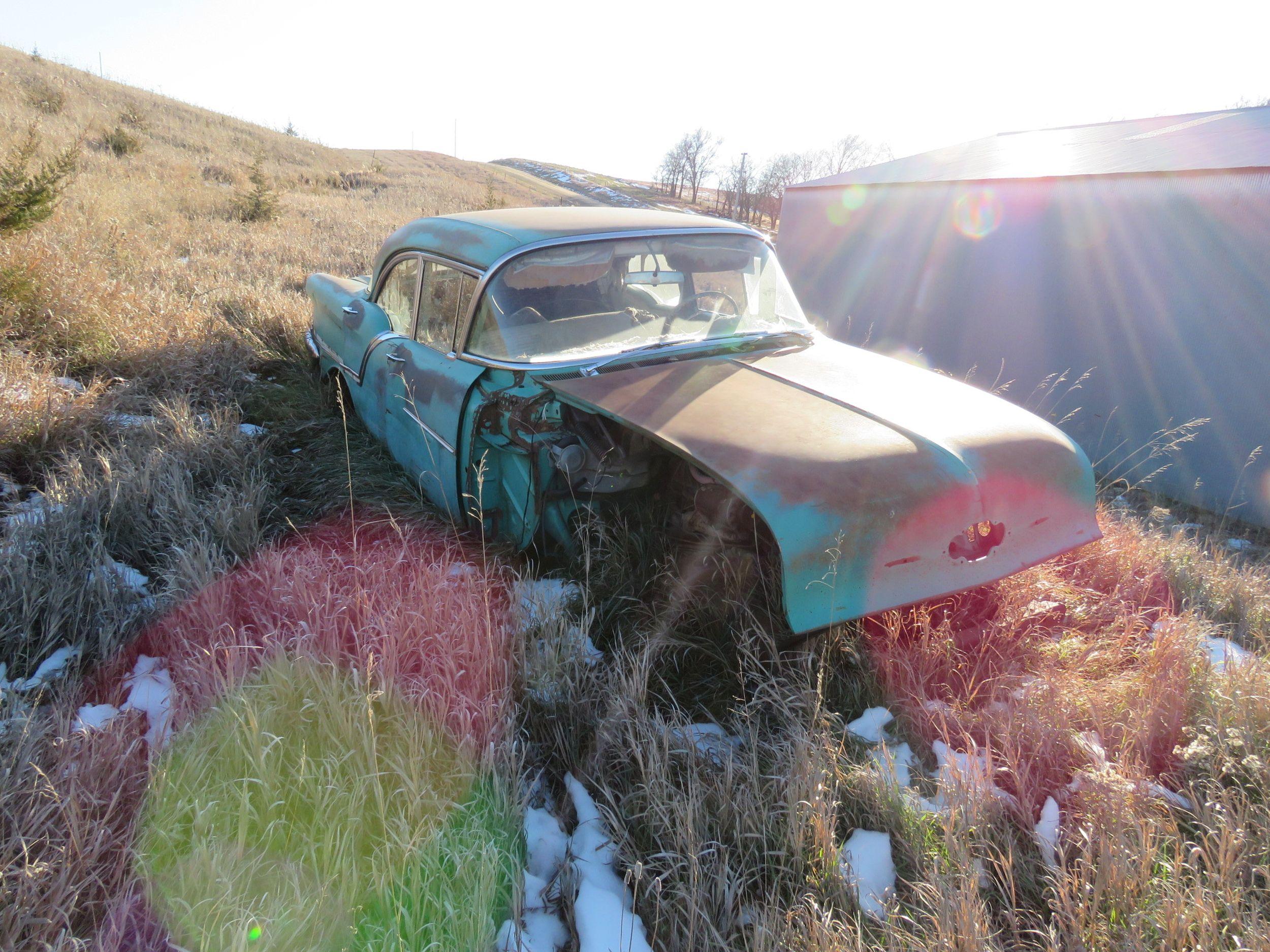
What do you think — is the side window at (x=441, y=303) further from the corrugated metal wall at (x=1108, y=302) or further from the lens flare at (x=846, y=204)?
the lens flare at (x=846, y=204)

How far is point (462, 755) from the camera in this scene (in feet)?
6.82

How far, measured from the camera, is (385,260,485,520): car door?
10.2 ft

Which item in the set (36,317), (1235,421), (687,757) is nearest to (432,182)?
(36,317)

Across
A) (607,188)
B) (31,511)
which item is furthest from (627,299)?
(607,188)

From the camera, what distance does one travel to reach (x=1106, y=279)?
5973 millimetres

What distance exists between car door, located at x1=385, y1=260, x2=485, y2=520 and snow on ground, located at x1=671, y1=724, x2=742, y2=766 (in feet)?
4.62

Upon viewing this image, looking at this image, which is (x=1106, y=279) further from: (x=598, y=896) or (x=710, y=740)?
(x=598, y=896)

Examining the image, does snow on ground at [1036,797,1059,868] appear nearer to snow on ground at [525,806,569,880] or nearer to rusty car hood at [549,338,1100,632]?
rusty car hood at [549,338,1100,632]

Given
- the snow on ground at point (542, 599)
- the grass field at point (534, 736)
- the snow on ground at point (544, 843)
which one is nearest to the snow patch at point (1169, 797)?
the grass field at point (534, 736)

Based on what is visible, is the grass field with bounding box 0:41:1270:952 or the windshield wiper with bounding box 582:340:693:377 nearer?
the grass field with bounding box 0:41:1270:952

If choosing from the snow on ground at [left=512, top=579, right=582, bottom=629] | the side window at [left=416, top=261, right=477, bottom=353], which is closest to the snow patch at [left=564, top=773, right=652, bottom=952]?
the snow on ground at [left=512, top=579, right=582, bottom=629]

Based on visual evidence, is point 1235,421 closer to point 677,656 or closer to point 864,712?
point 864,712

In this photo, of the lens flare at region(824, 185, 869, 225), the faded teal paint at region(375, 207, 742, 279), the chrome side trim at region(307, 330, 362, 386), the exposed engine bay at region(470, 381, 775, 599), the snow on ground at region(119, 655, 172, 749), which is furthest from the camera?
the lens flare at region(824, 185, 869, 225)

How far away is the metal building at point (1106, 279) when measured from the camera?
5258 mm
